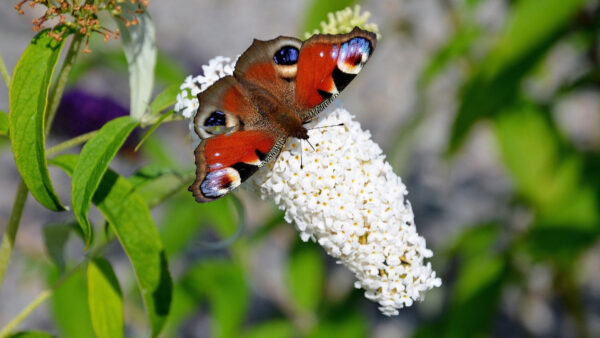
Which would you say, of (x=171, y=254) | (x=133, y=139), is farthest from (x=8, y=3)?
(x=171, y=254)

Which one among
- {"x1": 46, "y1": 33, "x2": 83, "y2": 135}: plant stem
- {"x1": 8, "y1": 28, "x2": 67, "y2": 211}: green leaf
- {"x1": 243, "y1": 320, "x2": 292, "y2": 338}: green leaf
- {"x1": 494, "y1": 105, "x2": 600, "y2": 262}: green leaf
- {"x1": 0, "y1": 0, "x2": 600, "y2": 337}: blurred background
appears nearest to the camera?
{"x1": 8, "y1": 28, "x2": 67, "y2": 211}: green leaf

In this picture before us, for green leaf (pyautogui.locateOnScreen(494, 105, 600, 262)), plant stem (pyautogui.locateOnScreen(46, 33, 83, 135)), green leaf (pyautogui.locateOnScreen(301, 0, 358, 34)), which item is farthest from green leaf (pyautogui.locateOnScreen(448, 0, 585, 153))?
plant stem (pyautogui.locateOnScreen(46, 33, 83, 135))

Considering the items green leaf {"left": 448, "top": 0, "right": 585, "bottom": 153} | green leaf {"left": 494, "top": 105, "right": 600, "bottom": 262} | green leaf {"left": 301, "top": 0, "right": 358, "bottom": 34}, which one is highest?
green leaf {"left": 301, "top": 0, "right": 358, "bottom": 34}

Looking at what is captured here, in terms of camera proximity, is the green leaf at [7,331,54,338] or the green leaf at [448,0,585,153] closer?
the green leaf at [7,331,54,338]

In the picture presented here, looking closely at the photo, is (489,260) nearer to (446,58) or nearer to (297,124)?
(446,58)

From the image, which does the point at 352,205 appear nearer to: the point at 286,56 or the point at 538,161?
the point at 286,56

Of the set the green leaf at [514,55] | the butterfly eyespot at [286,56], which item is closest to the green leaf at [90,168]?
the butterfly eyespot at [286,56]

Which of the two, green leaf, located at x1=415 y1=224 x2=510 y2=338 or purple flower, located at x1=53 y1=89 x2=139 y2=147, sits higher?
purple flower, located at x1=53 y1=89 x2=139 y2=147

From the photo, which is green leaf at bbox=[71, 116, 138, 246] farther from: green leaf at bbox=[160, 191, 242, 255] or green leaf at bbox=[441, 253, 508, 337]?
green leaf at bbox=[441, 253, 508, 337]
